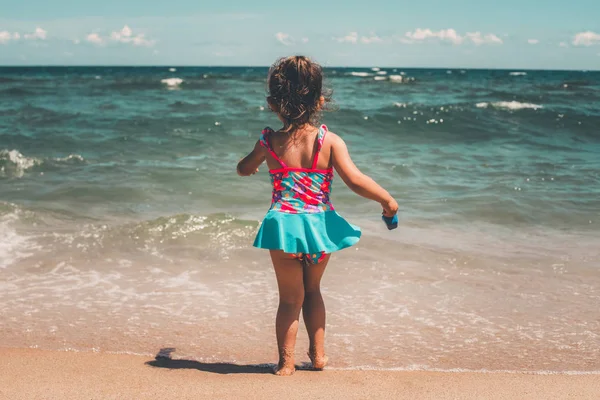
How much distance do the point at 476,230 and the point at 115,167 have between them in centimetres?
562

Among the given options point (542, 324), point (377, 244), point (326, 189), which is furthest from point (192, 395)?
point (377, 244)

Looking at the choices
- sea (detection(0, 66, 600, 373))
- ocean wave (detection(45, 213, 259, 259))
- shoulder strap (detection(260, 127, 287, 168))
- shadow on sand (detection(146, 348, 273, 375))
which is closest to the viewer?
shoulder strap (detection(260, 127, 287, 168))

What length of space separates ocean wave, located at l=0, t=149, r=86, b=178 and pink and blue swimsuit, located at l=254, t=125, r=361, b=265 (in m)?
7.14

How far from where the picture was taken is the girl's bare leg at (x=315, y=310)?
2.96 meters

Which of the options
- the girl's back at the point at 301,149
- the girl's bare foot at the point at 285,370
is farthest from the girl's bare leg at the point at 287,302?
the girl's back at the point at 301,149

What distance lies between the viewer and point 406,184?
8469 millimetres

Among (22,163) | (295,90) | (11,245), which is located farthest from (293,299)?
(22,163)

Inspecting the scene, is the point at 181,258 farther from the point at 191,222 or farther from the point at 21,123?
the point at 21,123

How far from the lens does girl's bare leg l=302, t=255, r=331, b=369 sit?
2.96 m

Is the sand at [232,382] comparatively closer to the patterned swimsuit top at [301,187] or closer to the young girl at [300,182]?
the young girl at [300,182]

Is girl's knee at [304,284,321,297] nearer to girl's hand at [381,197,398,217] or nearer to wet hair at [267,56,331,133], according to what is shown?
girl's hand at [381,197,398,217]

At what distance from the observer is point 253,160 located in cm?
291

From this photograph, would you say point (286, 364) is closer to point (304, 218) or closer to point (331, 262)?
point (304, 218)

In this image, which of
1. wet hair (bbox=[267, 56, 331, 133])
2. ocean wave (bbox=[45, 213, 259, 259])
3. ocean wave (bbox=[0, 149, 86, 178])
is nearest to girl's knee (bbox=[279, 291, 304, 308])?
wet hair (bbox=[267, 56, 331, 133])
